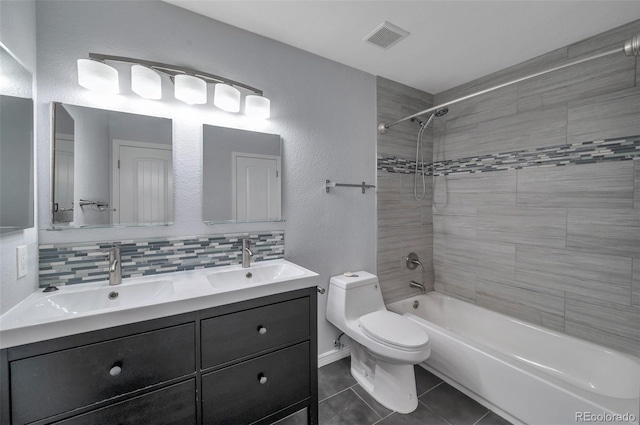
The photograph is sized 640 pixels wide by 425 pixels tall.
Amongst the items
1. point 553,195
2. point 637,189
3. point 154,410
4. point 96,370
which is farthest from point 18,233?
point 637,189

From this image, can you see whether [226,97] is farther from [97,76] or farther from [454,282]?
[454,282]

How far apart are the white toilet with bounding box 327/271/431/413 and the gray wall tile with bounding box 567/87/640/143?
180 cm

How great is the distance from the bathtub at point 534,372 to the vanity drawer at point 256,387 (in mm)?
1089

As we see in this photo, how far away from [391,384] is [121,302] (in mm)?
1674

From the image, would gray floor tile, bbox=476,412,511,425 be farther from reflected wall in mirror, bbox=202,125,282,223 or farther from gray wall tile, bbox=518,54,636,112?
gray wall tile, bbox=518,54,636,112

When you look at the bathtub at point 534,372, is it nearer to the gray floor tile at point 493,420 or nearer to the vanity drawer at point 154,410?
the gray floor tile at point 493,420

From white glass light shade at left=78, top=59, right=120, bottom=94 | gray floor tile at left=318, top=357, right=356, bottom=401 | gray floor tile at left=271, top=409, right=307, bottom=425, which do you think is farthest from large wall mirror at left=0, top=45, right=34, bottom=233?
gray floor tile at left=318, top=357, right=356, bottom=401

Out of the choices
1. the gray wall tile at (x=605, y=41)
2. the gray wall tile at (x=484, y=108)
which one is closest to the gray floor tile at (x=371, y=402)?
the gray wall tile at (x=484, y=108)

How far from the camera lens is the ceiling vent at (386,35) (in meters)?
1.74

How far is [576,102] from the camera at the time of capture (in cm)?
190

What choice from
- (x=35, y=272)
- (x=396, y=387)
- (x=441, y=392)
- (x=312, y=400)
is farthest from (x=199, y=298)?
(x=441, y=392)

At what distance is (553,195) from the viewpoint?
201 centimetres

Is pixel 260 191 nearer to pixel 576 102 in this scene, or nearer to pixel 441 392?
pixel 441 392

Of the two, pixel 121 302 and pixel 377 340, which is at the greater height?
pixel 121 302
